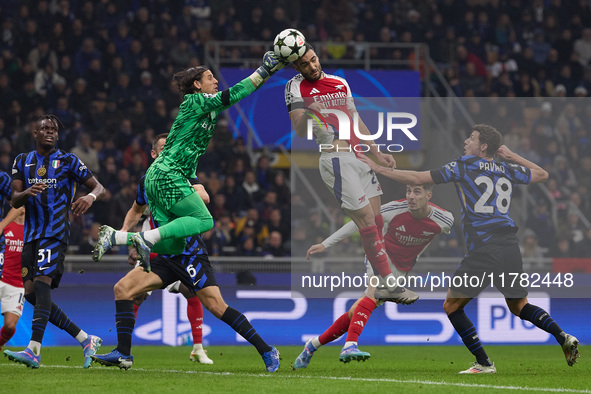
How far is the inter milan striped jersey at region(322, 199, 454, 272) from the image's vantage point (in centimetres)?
980

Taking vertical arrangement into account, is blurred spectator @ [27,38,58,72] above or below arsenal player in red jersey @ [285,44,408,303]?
above

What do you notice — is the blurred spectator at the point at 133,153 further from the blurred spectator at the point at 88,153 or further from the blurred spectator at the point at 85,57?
the blurred spectator at the point at 85,57

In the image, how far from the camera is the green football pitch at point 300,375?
22.7ft

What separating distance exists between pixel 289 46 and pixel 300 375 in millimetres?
2783

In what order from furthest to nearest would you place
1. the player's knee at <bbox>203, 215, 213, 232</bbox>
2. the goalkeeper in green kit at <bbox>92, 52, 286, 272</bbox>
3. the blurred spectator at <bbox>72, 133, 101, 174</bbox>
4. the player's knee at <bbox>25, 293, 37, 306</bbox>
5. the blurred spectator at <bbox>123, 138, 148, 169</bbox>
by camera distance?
the blurred spectator at <bbox>123, 138, 148, 169</bbox>
the blurred spectator at <bbox>72, 133, 101, 174</bbox>
the player's knee at <bbox>25, 293, 37, 306</bbox>
the player's knee at <bbox>203, 215, 213, 232</bbox>
the goalkeeper in green kit at <bbox>92, 52, 286, 272</bbox>

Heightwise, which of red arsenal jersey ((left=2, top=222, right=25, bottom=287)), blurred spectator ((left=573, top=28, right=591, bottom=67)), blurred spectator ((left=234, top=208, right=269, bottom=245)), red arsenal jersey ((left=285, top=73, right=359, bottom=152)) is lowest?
red arsenal jersey ((left=2, top=222, right=25, bottom=287))

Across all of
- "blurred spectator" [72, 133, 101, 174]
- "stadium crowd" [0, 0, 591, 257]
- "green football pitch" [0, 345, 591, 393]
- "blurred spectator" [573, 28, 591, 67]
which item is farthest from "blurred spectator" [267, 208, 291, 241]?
"blurred spectator" [573, 28, 591, 67]

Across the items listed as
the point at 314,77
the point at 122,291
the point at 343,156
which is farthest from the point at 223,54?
the point at 122,291

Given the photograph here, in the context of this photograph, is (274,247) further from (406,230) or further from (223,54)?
(223,54)

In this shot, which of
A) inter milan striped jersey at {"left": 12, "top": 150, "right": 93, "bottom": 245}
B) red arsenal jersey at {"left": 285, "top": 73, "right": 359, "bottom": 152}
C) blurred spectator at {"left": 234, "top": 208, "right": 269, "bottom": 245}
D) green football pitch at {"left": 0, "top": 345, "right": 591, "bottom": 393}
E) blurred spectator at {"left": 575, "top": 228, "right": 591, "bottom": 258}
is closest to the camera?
green football pitch at {"left": 0, "top": 345, "right": 591, "bottom": 393}

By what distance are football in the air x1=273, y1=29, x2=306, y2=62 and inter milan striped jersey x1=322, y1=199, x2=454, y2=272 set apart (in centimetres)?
221

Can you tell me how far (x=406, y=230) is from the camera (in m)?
9.81

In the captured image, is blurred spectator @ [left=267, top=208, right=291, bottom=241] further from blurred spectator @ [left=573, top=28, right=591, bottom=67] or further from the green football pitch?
blurred spectator @ [left=573, top=28, right=591, bottom=67]

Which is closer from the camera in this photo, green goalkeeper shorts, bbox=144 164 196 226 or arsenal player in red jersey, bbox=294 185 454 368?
green goalkeeper shorts, bbox=144 164 196 226
